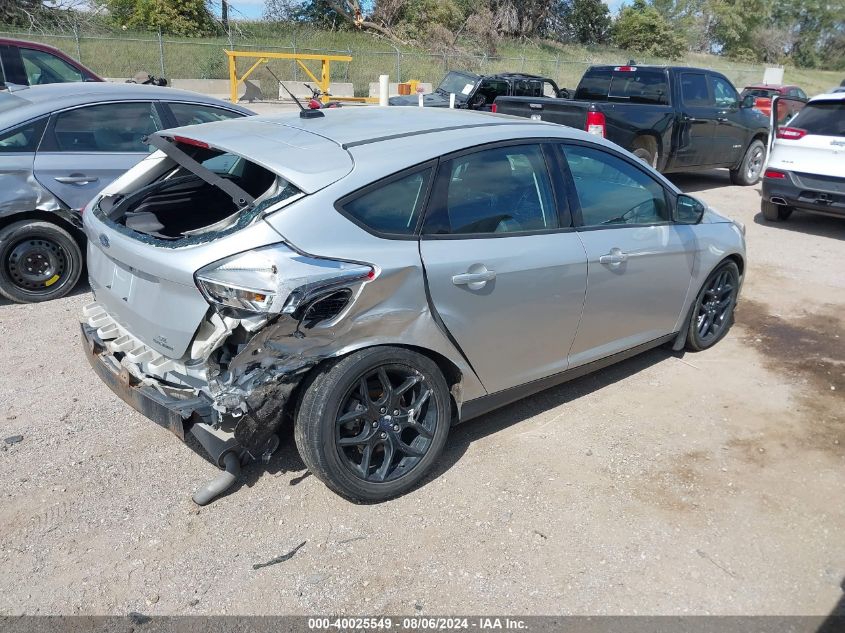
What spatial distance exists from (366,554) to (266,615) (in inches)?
20.1

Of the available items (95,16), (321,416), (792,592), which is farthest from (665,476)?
(95,16)

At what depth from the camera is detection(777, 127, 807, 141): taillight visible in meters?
8.79

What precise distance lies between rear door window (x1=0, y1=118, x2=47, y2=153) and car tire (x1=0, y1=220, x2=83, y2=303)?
1.88 feet

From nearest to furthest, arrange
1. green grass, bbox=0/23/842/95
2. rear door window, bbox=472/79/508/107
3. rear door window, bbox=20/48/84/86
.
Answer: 1. rear door window, bbox=20/48/84/86
2. rear door window, bbox=472/79/508/107
3. green grass, bbox=0/23/842/95

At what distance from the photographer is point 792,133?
8.87 metres

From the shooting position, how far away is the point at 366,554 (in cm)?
308

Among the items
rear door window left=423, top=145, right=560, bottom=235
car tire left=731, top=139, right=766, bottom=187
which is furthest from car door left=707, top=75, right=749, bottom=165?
rear door window left=423, top=145, right=560, bottom=235

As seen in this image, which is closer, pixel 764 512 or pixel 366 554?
pixel 366 554

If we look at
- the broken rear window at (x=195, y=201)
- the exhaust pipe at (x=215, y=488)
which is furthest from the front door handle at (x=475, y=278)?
the exhaust pipe at (x=215, y=488)

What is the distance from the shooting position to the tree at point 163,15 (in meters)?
32.6

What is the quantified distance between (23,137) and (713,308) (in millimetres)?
5497

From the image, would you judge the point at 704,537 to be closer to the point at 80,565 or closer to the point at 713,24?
the point at 80,565

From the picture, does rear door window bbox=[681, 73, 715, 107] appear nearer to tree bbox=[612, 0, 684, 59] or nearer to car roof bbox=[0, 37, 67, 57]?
car roof bbox=[0, 37, 67, 57]

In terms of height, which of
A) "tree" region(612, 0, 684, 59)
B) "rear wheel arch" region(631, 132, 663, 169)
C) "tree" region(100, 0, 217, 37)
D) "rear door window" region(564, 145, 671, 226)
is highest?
"tree" region(612, 0, 684, 59)
